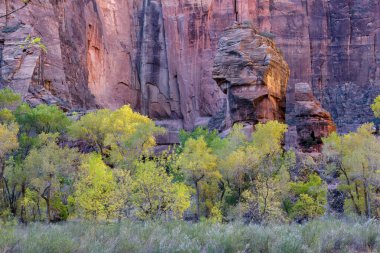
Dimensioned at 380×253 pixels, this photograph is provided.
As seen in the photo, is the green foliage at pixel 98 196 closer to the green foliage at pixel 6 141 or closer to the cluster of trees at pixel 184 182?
the cluster of trees at pixel 184 182

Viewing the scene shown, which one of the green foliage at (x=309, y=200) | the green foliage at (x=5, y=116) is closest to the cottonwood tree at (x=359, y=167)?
the green foliage at (x=309, y=200)

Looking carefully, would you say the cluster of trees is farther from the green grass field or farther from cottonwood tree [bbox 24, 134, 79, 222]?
the green grass field

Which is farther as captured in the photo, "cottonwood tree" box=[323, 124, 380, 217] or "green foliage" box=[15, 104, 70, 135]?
"green foliage" box=[15, 104, 70, 135]

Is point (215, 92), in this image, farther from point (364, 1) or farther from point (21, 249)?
point (21, 249)

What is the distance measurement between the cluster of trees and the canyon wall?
2627cm

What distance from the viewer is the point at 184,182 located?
25953 millimetres

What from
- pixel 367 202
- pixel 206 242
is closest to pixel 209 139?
pixel 367 202

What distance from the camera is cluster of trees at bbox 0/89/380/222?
2227 centimetres

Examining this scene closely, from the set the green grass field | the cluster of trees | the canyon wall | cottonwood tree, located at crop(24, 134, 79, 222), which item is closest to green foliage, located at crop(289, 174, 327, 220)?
the cluster of trees

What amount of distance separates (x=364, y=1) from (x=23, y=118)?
44265 millimetres

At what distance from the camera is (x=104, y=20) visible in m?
58.1

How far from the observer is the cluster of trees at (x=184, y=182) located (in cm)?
2227

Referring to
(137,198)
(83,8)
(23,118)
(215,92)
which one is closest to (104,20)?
(83,8)

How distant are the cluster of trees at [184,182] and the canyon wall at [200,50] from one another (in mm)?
26267
